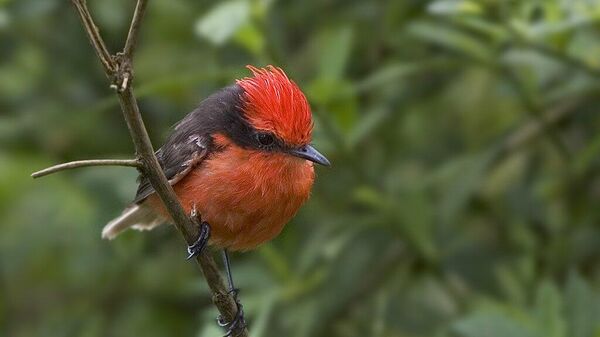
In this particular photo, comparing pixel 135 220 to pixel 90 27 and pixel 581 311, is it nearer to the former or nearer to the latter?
pixel 581 311

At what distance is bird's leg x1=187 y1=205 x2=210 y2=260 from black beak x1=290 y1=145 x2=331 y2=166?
40 centimetres

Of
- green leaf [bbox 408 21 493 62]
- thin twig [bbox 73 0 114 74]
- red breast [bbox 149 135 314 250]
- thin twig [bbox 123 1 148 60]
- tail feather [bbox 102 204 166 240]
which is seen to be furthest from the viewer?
green leaf [bbox 408 21 493 62]

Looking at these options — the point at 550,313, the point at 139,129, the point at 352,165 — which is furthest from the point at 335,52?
the point at 139,129

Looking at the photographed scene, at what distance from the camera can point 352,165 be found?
5738 millimetres

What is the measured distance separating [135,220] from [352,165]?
1.07 m

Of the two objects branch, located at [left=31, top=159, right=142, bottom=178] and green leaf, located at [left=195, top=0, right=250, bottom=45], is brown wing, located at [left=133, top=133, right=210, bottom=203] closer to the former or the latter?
green leaf, located at [left=195, top=0, right=250, bottom=45]

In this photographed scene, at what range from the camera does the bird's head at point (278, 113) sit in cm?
416

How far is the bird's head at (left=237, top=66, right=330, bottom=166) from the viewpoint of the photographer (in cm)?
416

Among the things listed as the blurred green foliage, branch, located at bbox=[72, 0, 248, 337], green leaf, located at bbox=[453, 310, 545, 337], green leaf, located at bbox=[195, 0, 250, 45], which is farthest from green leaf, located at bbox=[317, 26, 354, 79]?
branch, located at bbox=[72, 0, 248, 337]

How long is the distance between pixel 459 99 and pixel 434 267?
3.13ft

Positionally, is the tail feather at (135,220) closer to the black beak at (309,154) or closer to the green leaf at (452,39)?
the black beak at (309,154)

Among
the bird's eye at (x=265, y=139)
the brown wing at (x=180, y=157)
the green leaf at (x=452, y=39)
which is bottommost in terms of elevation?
the bird's eye at (x=265, y=139)

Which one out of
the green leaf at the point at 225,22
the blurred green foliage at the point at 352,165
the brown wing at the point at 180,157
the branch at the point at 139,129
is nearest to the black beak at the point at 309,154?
the brown wing at the point at 180,157

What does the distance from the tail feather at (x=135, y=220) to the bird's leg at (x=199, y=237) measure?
1.02 m
